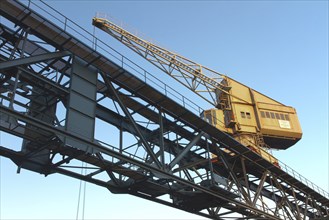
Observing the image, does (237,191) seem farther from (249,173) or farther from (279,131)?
(279,131)

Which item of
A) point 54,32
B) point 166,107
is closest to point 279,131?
point 166,107

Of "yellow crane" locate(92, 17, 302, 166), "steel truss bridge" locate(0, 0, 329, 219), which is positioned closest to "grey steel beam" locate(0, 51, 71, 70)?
"steel truss bridge" locate(0, 0, 329, 219)

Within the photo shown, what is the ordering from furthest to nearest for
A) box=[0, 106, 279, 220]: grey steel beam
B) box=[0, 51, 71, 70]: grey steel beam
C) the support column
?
the support column, box=[0, 51, 71, 70]: grey steel beam, box=[0, 106, 279, 220]: grey steel beam

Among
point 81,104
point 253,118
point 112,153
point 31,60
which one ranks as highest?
point 253,118

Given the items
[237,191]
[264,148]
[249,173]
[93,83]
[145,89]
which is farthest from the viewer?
[264,148]

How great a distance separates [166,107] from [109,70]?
430 cm

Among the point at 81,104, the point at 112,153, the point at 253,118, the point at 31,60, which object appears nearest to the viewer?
the point at 31,60

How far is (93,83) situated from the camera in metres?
17.1

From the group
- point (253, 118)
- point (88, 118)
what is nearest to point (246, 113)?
point (253, 118)

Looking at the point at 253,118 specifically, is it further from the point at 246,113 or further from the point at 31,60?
the point at 31,60

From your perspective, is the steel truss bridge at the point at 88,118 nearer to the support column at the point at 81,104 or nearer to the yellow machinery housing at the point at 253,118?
the support column at the point at 81,104

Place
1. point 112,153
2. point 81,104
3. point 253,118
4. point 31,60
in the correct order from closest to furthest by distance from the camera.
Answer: point 31,60
point 112,153
point 81,104
point 253,118

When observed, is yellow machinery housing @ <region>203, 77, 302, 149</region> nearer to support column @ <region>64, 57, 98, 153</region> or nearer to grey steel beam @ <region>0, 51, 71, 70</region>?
support column @ <region>64, 57, 98, 153</region>

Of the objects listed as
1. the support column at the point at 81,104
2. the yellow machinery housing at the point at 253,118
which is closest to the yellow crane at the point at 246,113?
the yellow machinery housing at the point at 253,118
